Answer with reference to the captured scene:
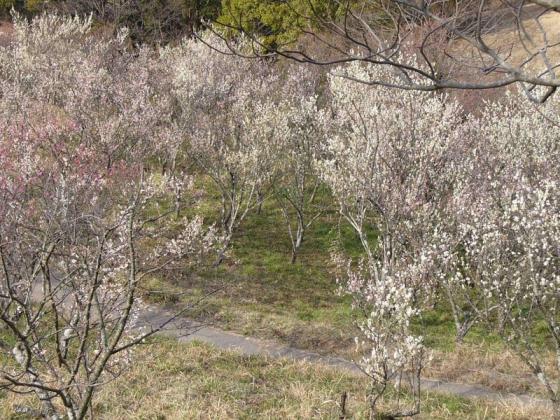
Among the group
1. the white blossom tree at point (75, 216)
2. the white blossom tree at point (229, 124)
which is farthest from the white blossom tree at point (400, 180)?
the white blossom tree at point (75, 216)

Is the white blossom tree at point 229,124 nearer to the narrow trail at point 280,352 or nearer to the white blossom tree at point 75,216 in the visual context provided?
the white blossom tree at point 75,216

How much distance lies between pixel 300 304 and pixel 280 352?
9.25ft

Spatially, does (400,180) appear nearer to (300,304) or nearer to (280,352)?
(280,352)

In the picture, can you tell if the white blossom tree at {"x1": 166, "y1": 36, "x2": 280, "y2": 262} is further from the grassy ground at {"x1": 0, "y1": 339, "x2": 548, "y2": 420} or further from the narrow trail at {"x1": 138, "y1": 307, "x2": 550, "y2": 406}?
the grassy ground at {"x1": 0, "y1": 339, "x2": 548, "y2": 420}

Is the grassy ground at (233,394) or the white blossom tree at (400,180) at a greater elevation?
the white blossom tree at (400,180)

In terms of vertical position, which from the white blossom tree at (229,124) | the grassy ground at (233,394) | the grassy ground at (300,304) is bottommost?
A: the grassy ground at (233,394)

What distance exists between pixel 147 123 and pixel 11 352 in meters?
13.5

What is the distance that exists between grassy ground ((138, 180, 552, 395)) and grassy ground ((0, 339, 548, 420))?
148 cm

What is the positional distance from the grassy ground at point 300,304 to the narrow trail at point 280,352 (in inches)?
→ 11.1

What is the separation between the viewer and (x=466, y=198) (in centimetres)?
1138

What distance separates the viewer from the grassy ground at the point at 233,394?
24.9 feet

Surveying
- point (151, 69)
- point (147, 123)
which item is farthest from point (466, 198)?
point (151, 69)

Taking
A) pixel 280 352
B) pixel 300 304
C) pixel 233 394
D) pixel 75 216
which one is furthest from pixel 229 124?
pixel 233 394

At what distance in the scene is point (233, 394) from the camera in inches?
323
